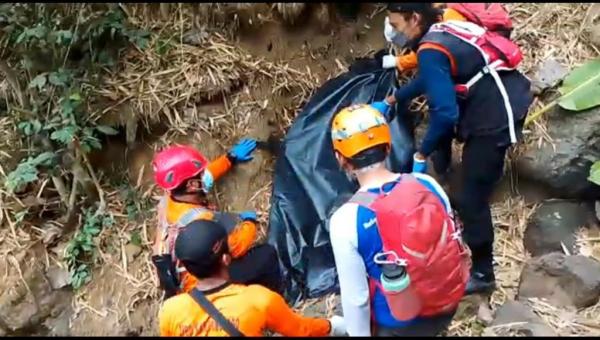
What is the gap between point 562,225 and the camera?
15.6ft

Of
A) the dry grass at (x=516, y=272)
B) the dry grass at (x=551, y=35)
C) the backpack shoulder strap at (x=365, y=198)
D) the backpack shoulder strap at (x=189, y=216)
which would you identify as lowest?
the dry grass at (x=516, y=272)

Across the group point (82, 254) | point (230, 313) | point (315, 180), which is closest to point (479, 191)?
point (315, 180)

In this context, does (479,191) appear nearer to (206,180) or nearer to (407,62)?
(407,62)

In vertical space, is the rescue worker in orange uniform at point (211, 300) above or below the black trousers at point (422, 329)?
above

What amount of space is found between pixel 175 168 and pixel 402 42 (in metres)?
1.15

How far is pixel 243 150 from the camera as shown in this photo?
482 centimetres

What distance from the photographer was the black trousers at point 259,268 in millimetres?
4090

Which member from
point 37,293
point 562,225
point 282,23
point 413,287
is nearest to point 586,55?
point 562,225

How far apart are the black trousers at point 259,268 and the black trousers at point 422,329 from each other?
0.83 m

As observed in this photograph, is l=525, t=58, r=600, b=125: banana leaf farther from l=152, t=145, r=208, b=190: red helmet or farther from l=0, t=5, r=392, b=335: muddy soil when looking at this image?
l=152, t=145, r=208, b=190: red helmet

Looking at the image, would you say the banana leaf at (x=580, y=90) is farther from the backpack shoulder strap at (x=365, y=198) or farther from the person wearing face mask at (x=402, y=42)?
the backpack shoulder strap at (x=365, y=198)

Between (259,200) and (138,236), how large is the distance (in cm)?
64

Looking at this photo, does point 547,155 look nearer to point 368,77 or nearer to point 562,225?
point 562,225

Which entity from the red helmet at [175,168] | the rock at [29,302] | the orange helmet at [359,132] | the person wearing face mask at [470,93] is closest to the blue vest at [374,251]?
the orange helmet at [359,132]
